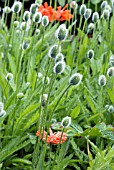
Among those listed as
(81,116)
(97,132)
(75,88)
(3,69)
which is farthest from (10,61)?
(97,132)

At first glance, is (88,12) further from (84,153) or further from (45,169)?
(45,169)

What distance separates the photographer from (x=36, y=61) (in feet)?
10.5

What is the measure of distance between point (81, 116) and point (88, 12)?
2.11ft

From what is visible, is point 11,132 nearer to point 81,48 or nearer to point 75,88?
point 75,88

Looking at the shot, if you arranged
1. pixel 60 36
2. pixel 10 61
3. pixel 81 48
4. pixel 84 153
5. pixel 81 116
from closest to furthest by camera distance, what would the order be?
pixel 60 36 → pixel 84 153 → pixel 81 116 → pixel 10 61 → pixel 81 48

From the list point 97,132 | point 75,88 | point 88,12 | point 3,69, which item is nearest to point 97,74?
point 75,88

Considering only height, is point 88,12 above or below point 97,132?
above

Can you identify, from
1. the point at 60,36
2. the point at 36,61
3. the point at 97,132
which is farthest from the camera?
the point at 36,61

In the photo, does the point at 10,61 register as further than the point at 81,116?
Yes

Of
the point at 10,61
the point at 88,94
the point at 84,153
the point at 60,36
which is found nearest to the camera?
the point at 60,36

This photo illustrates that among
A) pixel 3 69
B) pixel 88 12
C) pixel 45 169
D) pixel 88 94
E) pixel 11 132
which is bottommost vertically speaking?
pixel 45 169

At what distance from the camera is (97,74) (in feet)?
9.26

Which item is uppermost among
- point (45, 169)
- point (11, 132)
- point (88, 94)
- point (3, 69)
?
point (3, 69)

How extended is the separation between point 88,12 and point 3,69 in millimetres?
578
